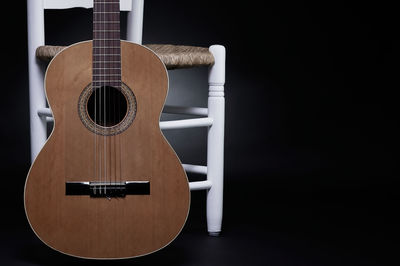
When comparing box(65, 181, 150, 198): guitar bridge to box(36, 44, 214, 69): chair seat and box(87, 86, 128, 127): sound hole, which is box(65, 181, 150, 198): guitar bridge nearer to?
box(87, 86, 128, 127): sound hole

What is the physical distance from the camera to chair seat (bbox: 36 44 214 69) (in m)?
2.06

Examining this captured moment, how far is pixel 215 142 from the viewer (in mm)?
2205

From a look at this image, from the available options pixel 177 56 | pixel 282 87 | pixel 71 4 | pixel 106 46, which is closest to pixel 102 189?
pixel 106 46

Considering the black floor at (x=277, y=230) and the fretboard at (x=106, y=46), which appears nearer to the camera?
the fretboard at (x=106, y=46)

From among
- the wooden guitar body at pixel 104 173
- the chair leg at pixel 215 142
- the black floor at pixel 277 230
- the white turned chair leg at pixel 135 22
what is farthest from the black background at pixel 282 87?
the wooden guitar body at pixel 104 173

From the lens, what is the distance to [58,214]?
178 centimetres

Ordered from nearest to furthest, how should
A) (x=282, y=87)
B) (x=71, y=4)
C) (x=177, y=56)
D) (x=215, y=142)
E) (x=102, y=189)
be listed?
(x=102, y=189), (x=177, y=56), (x=215, y=142), (x=71, y=4), (x=282, y=87)

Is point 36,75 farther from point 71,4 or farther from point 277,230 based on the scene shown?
point 277,230

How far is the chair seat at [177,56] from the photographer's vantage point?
2064 mm

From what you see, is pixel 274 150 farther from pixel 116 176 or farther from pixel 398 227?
pixel 116 176

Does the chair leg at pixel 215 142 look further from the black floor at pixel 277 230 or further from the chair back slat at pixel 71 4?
the chair back slat at pixel 71 4

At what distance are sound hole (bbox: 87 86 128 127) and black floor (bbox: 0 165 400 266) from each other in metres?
0.34

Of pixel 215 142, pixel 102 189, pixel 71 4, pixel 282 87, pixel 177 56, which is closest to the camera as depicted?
pixel 102 189

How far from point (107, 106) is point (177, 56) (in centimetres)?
32
